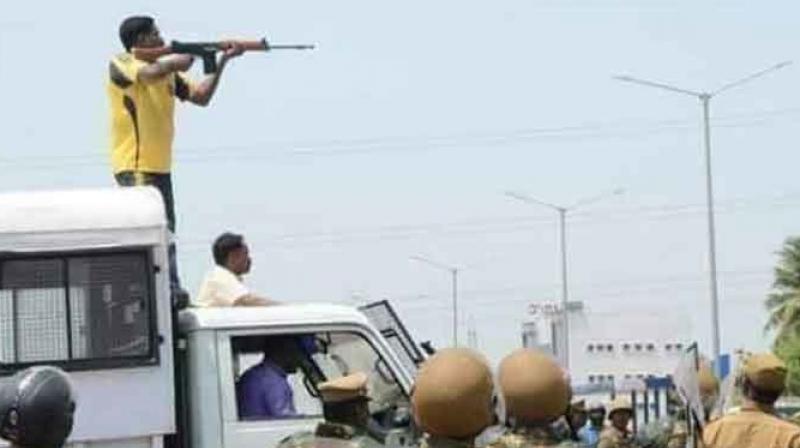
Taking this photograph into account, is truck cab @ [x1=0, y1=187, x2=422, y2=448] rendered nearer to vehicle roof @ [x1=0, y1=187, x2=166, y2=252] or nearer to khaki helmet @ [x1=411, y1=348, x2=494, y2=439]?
vehicle roof @ [x1=0, y1=187, x2=166, y2=252]

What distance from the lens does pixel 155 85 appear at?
1016 cm

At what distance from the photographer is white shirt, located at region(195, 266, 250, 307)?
386 inches

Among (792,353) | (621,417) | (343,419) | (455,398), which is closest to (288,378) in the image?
(343,419)

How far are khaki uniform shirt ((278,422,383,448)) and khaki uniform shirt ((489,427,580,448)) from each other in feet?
5.38

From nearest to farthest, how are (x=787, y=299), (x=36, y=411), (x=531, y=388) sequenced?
(x=36, y=411) → (x=531, y=388) → (x=787, y=299)

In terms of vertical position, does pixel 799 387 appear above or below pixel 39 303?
below

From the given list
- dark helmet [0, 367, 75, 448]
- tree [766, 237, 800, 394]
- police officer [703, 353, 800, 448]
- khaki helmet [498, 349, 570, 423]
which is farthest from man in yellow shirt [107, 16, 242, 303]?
tree [766, 237, 800, 394]

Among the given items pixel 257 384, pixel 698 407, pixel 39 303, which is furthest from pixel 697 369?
pixel 39 303

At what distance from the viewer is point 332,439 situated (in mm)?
7145

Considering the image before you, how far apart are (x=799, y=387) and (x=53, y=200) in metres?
42.9

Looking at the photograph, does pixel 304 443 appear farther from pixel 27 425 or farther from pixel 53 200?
pixel 27 425

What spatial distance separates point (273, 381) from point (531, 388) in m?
3.78

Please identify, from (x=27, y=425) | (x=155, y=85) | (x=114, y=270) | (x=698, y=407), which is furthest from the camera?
(x=155, y=85)

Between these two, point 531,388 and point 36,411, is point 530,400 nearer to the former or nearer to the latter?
point 531,388
